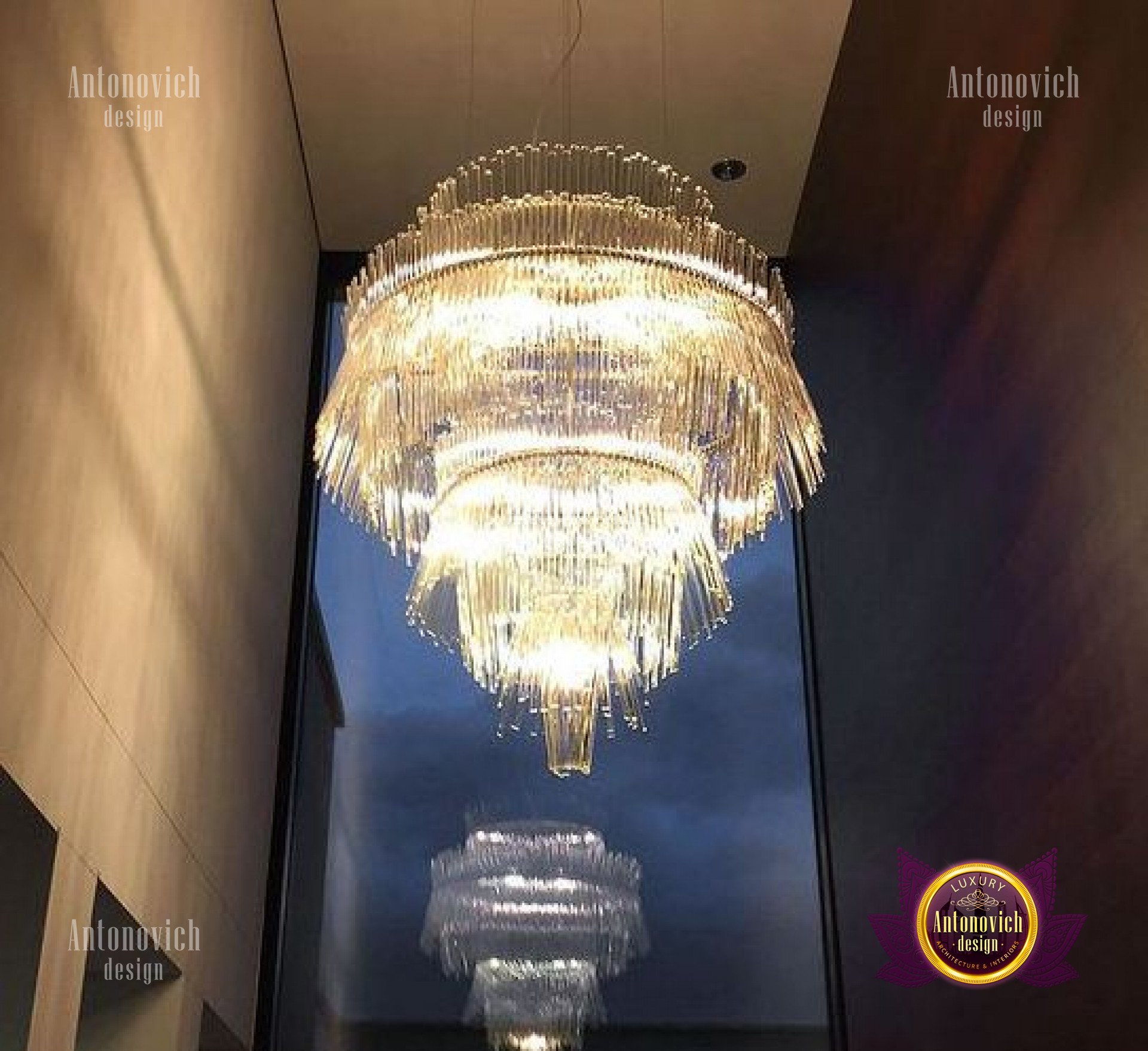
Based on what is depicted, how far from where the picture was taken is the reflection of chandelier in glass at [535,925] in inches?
247

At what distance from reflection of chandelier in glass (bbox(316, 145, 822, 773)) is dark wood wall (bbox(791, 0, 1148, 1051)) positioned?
65cm

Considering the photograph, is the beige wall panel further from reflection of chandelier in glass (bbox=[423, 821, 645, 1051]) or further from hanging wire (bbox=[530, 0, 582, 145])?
hanging wire (bbox=[530, 0, 582, 145])

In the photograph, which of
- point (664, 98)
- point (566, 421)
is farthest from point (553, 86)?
point (566, 421)

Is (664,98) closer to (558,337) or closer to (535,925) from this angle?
(558,337)

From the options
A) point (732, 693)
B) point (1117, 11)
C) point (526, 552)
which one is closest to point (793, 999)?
point (732, 693)

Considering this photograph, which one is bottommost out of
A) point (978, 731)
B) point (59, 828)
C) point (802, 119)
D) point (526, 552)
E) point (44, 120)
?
point (59, 828)

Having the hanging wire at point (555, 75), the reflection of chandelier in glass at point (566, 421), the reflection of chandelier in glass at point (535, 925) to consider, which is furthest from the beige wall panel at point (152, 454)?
the hanging wire at point (555, 75)

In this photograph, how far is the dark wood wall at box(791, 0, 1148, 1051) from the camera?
12.5 ft

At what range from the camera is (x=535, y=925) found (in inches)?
244

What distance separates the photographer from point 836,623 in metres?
6.64

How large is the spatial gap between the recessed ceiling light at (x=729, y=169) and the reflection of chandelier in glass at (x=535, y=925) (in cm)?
293

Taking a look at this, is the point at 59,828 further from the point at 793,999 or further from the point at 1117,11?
the point at 793,999

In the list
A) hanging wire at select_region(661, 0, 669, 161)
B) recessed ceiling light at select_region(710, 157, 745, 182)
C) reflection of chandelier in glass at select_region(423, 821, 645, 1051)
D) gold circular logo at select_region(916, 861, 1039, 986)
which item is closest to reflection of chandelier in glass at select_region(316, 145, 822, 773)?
gold circular logo at select_region(916, 861, 1039, 986)

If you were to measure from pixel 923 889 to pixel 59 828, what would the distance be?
269 centimetres
